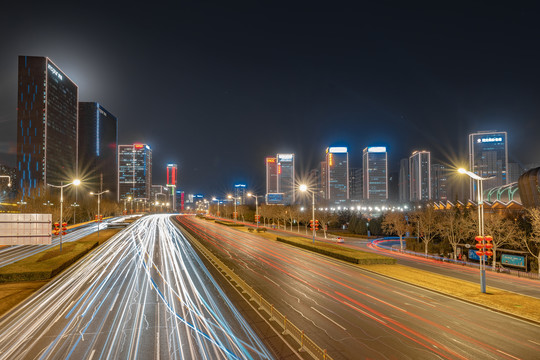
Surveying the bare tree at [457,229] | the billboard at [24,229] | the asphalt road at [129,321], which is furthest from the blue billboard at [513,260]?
the billboard at [24,229]

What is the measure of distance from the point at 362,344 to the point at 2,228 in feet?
77.1

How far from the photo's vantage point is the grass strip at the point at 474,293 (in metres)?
19.8

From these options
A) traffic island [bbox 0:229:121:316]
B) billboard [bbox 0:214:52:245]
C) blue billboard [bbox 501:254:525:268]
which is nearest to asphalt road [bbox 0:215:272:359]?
traffic island [bbox 0:229:121:316]

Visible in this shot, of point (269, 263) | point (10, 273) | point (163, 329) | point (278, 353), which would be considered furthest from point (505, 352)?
point (10, 273)

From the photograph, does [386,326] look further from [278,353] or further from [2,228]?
[2,228]

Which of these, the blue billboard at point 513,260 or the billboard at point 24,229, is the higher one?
the billboard at point 24,229

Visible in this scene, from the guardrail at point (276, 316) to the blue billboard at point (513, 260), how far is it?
29945 mm

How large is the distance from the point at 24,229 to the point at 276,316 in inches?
721

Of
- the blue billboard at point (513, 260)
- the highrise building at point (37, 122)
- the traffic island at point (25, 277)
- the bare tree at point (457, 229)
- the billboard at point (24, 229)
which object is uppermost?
the highrise building at point (37, 122)

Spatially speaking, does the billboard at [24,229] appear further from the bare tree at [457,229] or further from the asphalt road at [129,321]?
the bare tree at [457,229]

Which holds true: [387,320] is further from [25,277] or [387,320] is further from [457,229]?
[457,229]

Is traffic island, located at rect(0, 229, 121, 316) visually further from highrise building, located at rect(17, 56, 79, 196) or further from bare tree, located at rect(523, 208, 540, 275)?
highrise building, located at rect(17, 56, 79, 196)

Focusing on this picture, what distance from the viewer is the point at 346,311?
63.3 feet

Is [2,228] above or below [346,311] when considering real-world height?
above
